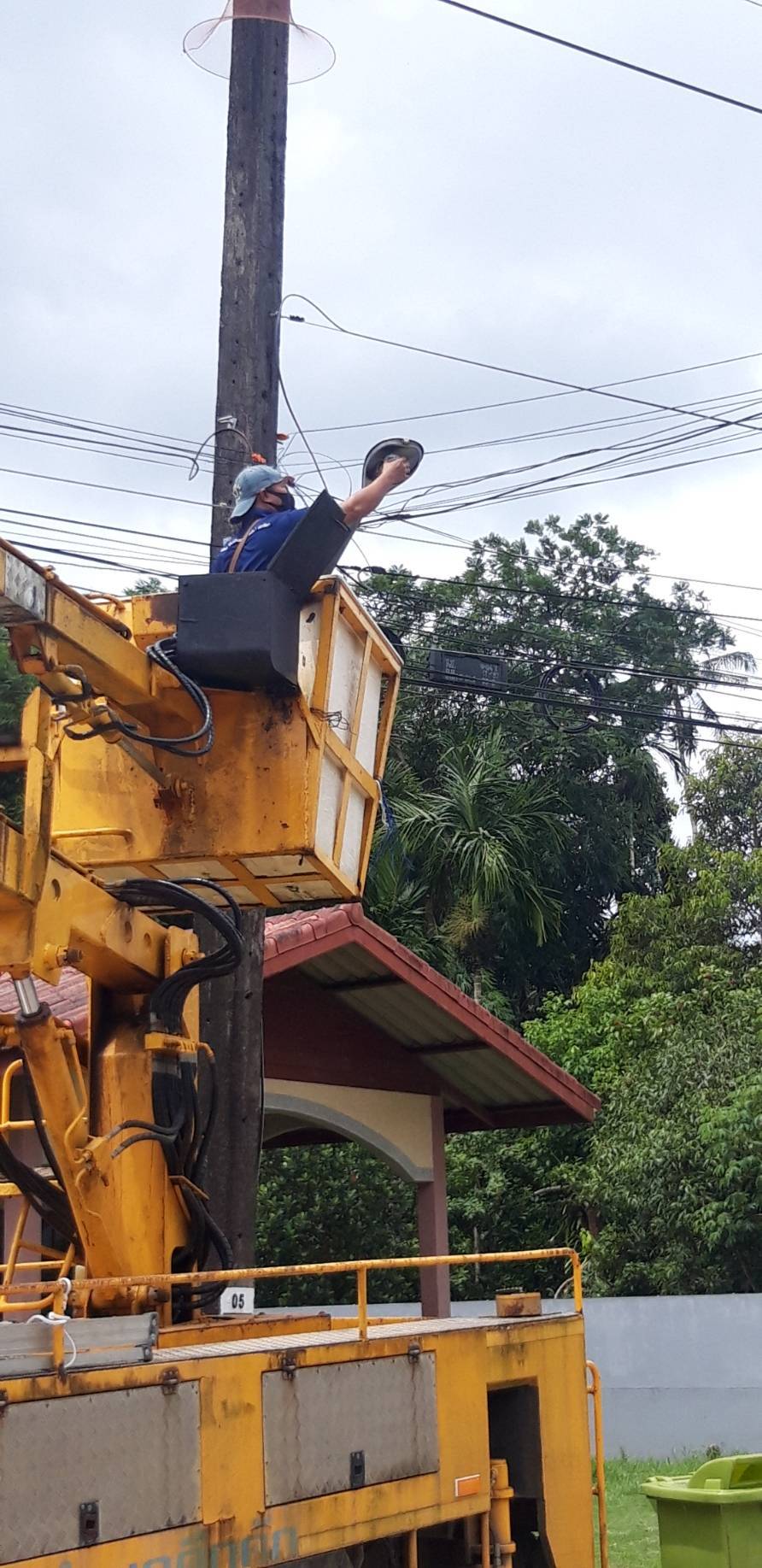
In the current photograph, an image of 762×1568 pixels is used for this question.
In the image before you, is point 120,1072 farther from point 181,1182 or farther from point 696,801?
point 696,801

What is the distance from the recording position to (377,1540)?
6230 millimetres

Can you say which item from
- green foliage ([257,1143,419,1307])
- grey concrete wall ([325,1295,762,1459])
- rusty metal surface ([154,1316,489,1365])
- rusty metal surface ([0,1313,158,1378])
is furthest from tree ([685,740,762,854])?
rusty metal surface ([0,1313,158,1378])

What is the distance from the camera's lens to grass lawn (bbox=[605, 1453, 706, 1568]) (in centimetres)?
1126

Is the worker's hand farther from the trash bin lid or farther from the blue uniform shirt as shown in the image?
the trash bin lid

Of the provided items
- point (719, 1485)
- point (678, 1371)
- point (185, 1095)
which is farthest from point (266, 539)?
point (678, 1371)

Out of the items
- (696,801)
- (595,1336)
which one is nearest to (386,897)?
(696,801)

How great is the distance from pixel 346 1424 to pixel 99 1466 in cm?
129

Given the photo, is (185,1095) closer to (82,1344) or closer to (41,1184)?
(41,1184)

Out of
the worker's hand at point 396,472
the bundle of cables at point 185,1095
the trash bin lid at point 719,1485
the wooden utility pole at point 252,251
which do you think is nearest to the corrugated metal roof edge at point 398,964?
the wooden utility pole at point 252,251

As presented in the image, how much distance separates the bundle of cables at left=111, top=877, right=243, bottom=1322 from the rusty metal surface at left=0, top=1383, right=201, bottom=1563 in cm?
165

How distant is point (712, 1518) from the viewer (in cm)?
799

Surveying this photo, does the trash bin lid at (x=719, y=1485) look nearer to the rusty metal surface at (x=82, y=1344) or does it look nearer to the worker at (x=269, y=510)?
the rusty metal surface at (x=82, y=1344)

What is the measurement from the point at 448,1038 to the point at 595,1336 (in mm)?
4098

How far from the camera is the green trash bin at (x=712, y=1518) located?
794cm
